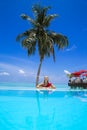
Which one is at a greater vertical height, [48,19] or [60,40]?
[48,19]

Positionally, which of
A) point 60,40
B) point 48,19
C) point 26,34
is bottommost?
point 60,40

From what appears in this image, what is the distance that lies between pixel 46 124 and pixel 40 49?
63.0ft

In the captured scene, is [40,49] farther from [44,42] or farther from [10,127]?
[10,127]

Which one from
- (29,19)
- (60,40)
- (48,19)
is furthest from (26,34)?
(60,40)

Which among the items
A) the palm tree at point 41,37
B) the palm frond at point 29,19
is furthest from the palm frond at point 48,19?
the palm frond at point 29,19

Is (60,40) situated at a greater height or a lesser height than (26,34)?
lesser

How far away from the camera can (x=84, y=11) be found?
32.4m

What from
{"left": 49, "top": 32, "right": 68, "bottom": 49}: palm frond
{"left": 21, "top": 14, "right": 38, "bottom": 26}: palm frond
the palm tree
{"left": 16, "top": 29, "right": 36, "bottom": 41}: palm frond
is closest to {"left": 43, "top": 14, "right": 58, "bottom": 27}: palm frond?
the palm tree

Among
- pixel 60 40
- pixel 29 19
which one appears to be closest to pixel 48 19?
pixel 29 19

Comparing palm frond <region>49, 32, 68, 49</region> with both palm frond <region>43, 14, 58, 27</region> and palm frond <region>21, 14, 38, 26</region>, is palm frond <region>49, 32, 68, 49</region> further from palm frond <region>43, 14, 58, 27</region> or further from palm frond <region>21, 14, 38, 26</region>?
→ palm frond <region>21, 14, 38, 26</region>

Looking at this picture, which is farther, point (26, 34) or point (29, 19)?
point (26, 34)

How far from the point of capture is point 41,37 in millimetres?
24094

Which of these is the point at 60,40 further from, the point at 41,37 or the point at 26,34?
the point at 26,34

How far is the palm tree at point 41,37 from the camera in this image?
23469 millimetres
